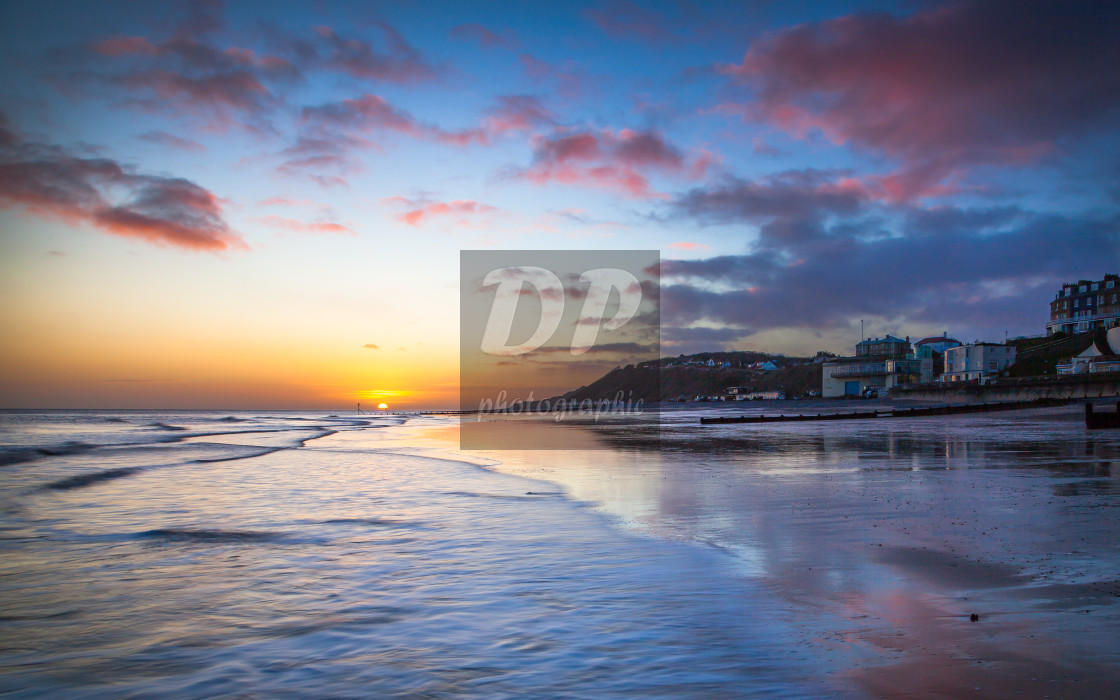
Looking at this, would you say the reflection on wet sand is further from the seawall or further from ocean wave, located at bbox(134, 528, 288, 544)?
the seawall

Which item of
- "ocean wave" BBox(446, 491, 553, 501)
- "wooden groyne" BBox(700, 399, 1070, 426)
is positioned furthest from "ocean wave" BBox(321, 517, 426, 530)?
"wooden groyne" BBox(700, 399, 1070, 426)

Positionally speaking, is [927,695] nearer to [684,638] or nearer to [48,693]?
[684,638]

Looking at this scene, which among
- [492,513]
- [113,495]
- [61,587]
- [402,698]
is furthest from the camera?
[113,495]

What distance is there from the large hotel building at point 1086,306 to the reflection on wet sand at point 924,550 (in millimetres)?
98308

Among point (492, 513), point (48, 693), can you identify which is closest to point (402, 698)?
point (48, 693)

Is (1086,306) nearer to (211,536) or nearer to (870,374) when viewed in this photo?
(870,374)

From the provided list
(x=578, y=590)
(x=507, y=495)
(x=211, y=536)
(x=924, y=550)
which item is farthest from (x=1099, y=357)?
(x=211, y=536)

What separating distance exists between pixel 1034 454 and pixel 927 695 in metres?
18.5

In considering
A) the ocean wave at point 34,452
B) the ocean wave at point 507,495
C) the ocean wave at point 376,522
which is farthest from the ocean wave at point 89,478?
the ocean wave at point 507,495

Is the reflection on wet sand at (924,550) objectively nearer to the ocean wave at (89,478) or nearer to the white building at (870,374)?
the ocean wave at (89,478)

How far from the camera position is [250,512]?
1191 centimetres

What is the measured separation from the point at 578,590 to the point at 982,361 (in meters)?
101

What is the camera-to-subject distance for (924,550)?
7.47 metres

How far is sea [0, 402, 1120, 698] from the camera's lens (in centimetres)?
439
